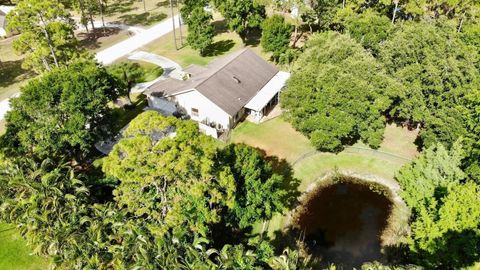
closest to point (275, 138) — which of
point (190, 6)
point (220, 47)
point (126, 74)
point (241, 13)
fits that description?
point (126, 74)

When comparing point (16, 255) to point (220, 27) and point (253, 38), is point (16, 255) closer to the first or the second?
point (253, 38)

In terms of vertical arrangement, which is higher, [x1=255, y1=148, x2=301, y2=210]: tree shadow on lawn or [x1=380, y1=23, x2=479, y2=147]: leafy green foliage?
[x1=380, y1=23, x2=479, y2=147]: leafy green foliage

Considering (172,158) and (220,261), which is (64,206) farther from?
(220,261)

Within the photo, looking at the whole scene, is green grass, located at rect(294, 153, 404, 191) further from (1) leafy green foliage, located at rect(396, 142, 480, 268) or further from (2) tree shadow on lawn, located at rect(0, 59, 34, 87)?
(2) tree shadow on lawn, located at rect(0, 59, 34, 87)

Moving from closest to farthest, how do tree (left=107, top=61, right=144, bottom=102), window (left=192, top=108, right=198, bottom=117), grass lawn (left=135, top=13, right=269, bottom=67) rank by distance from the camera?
1. tree (left=107, top=61, right=144, bottom=102)
2. window (left=192, top=108, right=198, bottom=117)
3. grass lawn (left=135, top=13, right=269, bottom=67)

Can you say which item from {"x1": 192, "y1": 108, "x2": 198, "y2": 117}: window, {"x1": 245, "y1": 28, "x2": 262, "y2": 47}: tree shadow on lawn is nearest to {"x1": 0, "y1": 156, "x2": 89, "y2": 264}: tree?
{"x1": 192, "y1": 108, "x2": 198, "y2": 117}: window
